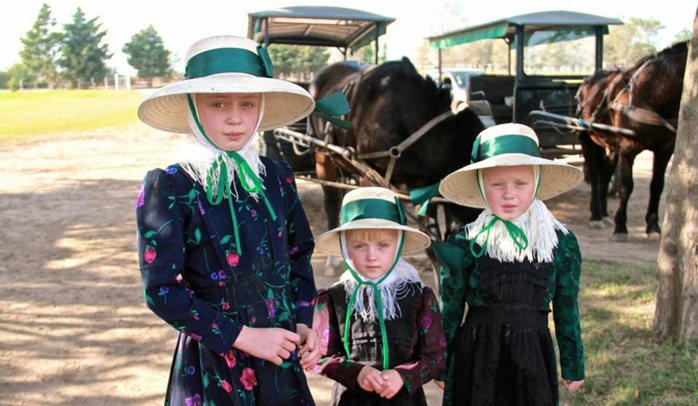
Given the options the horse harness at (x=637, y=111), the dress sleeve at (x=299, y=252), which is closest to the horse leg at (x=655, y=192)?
the horse harness at (x=637, y=111)

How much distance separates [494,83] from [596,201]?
2786 millimetres

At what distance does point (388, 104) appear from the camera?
5.13 m

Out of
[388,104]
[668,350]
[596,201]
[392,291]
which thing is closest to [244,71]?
[392,291]

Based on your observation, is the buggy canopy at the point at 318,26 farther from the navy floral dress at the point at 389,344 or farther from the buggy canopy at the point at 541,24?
the navy floral dress at the point at 389,344

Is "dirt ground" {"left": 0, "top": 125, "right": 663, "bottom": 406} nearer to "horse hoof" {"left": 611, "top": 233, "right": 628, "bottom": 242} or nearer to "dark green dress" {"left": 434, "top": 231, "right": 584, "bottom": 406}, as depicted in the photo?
"horse hoof" {"left": 611, "top": 233, "right": 628, "bottom": 242}

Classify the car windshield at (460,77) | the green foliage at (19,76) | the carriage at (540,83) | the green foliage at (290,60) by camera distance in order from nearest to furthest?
the carriage at (540,83) < the green foliage at (290,60) < the car windshield at (460,77) < the green foliage at (19,76)

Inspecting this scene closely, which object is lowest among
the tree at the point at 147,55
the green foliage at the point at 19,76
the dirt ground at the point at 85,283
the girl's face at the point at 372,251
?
the dirt ground at the point at 85,283

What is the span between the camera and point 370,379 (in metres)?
2.09

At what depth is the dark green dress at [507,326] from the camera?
2.33 meters

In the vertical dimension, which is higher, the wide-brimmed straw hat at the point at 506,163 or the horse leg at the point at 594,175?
the wide-brimmed straw hat at the point at 506,163

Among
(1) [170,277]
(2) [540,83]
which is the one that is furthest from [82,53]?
(1) [170,277]

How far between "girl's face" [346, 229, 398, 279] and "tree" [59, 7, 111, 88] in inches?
2954

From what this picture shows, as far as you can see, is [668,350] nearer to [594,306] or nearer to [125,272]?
[594,306]

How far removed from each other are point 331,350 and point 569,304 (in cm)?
89
